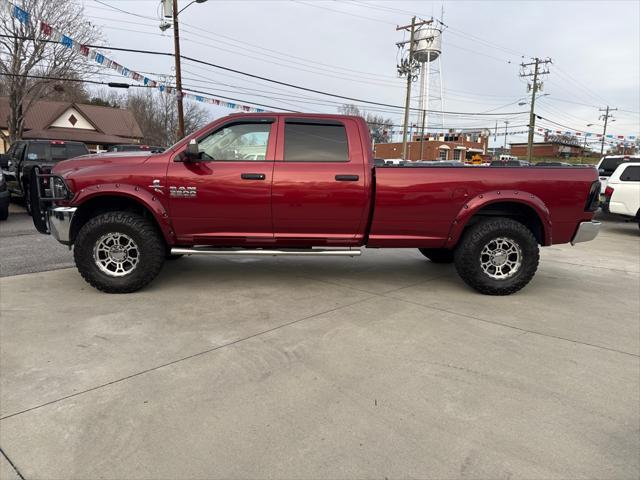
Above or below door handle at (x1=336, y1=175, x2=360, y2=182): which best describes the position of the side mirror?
above

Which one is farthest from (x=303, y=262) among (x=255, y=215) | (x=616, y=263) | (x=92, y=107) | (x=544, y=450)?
(x=92, y=107)

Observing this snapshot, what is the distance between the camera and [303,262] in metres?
6.45

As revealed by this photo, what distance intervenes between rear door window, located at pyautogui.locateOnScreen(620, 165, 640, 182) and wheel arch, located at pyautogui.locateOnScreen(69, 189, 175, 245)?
11156 mm

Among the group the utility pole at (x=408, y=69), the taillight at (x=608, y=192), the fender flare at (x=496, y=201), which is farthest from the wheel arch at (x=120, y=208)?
the utility pole at (x=408, y=69)

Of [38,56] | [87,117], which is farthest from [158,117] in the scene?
[38,56]

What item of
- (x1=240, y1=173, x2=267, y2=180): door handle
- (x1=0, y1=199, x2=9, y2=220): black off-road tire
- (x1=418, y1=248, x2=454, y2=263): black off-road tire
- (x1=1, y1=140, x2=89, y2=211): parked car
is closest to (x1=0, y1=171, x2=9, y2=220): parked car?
(x1=0, y1=199, x2=9, y2=220): black off-road tire

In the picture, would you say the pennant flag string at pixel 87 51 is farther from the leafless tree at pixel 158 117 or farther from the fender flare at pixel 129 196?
the leafless tree at pixel 158 117

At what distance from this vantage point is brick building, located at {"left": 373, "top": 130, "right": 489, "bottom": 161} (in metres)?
A: 61.8

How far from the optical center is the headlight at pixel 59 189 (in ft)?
15.1

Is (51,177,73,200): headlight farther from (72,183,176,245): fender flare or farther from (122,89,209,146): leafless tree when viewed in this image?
(122,89,209,146): leafless tree

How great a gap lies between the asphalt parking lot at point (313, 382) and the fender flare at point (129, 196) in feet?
2.96

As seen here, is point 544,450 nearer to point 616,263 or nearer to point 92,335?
point 92,335

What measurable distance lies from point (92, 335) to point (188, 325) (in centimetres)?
78

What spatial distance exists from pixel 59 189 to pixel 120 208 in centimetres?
63
